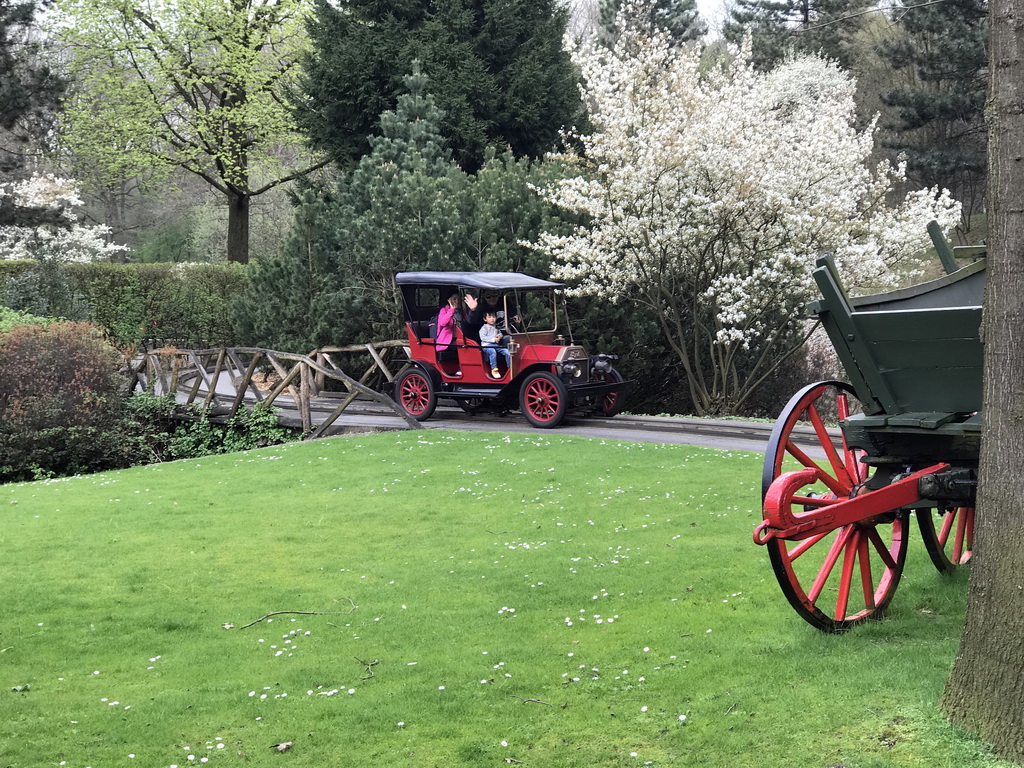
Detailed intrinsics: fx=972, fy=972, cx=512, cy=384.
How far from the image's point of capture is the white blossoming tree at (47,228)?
30172 millimetres

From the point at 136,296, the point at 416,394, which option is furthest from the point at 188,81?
the point at 416,394

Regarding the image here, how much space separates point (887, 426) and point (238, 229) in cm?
3001

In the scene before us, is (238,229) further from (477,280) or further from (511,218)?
(477,280)

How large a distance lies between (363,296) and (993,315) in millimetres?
17798

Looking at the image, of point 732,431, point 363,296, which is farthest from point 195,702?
point 363,296

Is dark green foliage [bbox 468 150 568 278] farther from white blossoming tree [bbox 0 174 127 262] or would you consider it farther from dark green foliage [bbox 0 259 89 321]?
white blossoming tree [bbox 0 174 127 262]

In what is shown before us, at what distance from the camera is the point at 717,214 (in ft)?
59.6

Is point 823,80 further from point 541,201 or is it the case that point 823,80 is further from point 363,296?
point 363,296

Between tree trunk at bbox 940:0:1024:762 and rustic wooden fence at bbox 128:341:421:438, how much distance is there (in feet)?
40.6

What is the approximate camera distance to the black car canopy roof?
16141 mm

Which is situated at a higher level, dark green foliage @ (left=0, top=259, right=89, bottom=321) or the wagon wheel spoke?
dark green foliage @ (left=0, top=259, right=89, bottom=321)

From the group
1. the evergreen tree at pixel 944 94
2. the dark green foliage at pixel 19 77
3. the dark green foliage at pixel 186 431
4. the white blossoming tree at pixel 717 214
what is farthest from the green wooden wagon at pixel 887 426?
the evergreen tree at pixel 944 94

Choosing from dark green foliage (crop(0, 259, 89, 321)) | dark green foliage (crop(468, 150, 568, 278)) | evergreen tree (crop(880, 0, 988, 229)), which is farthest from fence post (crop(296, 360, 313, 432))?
evergreen tree (crop(880, 0, 988, 229))

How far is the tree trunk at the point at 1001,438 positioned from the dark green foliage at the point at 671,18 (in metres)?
43.8
